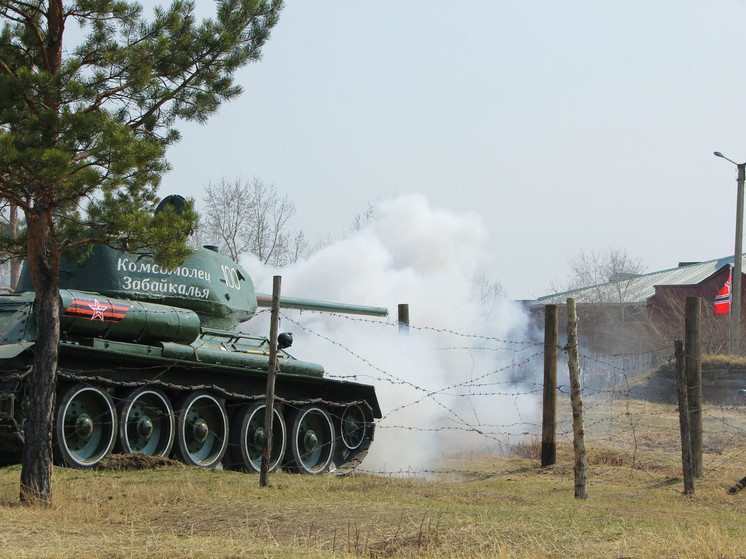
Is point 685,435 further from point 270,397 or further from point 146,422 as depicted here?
point 146,422

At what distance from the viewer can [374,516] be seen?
8.10 metres

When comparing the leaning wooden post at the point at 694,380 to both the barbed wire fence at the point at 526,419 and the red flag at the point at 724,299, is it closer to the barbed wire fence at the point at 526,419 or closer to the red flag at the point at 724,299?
the barbed wire fence at the point at 526,419

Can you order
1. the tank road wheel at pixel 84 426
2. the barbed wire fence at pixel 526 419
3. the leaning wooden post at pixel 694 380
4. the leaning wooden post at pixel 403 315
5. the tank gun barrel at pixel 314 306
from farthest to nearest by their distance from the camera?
the leaning wooden post at pixel 403 315 < the tank gun barrel at pixel 314 306 < the barbed wire fence at pixel 526 419 < the leaning wooden post at pixel 694 380 < the tank road wheel at pixel 84 426

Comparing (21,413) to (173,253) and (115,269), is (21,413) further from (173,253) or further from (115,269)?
(173,253)

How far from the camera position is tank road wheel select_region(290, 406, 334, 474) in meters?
14.7

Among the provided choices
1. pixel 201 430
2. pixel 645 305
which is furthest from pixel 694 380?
pixel 645 305

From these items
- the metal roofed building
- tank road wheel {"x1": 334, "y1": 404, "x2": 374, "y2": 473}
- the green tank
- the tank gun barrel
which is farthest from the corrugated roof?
the green tank

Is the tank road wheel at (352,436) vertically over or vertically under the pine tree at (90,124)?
under

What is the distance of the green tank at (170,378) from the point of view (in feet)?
38.0

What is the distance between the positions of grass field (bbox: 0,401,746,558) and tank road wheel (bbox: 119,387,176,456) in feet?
2.69

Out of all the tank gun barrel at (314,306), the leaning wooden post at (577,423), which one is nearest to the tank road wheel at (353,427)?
the tank gun barrel at (314,306)

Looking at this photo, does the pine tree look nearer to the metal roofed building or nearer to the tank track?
the tank track

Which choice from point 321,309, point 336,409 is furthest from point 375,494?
point 321,309

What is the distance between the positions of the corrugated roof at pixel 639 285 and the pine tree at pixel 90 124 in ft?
120
